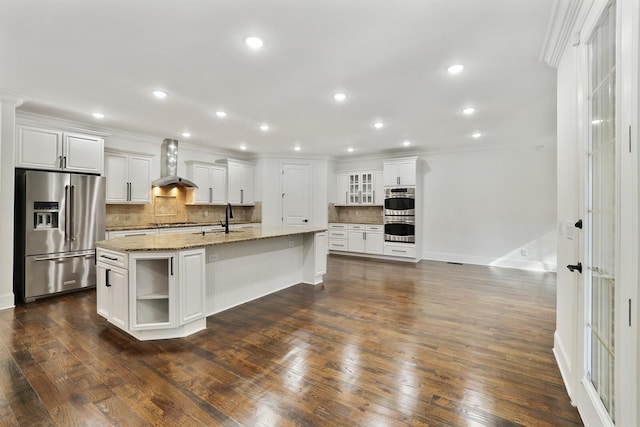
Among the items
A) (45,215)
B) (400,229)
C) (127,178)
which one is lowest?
(400,229)

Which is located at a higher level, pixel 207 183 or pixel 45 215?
pixel 207 183

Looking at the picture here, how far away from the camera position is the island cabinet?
276 centimetres

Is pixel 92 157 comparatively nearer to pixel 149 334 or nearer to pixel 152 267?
pixel 152 267

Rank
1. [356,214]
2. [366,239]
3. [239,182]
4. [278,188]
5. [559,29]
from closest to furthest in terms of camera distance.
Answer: [559,29] < [239,182] < [366,239] < [278,188] < [356,214]

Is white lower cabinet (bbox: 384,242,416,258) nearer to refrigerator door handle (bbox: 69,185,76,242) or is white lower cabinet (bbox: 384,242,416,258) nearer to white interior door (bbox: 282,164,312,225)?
white interior door (bbox: 282,164,312,225)

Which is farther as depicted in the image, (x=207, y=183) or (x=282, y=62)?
(x=207, y=183)

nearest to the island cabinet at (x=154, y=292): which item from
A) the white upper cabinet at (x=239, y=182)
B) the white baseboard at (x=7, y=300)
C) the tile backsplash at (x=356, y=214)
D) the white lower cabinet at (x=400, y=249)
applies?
the white baseboard at (x=7, y=300)

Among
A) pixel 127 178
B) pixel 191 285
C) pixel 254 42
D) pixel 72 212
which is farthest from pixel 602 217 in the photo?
pixel 127 178

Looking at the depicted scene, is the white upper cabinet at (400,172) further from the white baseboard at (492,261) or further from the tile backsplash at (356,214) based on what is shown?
the white baseboard at (492,261)

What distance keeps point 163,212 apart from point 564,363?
21.2 ft

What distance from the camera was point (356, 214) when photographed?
8.14 m

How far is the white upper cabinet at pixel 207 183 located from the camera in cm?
630

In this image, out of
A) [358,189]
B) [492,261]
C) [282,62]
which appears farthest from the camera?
[358,189]

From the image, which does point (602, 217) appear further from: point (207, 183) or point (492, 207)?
point (207, 183)
